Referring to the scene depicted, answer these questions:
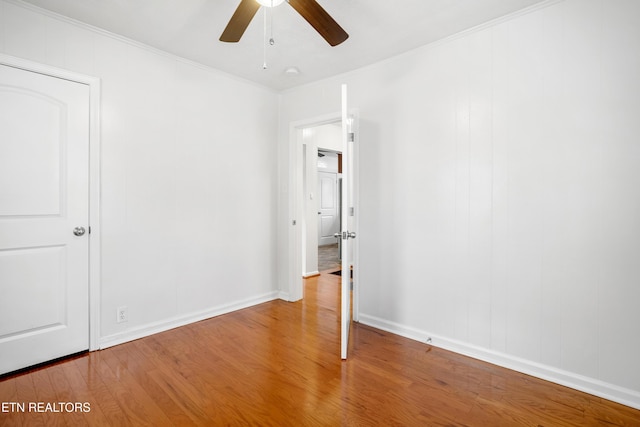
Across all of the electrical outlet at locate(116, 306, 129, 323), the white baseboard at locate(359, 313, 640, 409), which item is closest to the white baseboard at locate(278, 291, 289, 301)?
the white baseboard at locate(359, 313, 640, 409)

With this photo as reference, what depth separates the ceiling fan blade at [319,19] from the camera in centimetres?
169

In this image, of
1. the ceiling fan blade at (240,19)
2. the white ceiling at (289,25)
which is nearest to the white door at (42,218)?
the white ceiling at (289,25)

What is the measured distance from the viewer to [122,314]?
2703 mm

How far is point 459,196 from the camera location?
8.46 feet

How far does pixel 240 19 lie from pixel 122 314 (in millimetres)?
2487

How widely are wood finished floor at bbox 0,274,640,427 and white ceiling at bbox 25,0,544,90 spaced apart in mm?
2573

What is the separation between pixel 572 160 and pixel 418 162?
1.07 meters

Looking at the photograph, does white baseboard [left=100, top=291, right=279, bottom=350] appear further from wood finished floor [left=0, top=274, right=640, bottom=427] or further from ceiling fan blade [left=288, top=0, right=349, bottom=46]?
ceiling fan blade [left=288, top=0, right=349, bottom=46]

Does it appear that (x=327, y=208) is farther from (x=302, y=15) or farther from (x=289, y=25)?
(x=302, y=15)

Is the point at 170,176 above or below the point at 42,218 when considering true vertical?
above

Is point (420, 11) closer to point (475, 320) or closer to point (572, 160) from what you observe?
point (572, 160)

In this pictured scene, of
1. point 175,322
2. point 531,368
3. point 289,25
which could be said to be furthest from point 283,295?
point 289,25

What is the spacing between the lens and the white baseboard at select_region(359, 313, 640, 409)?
1.94 m

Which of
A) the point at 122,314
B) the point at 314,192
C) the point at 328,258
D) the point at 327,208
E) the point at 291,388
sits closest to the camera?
the point at 291,388
